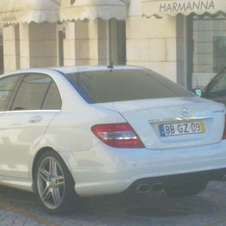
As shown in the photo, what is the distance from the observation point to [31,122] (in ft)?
23.1

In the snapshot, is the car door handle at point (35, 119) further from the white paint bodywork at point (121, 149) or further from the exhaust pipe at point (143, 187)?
the exhaust pipe at point (143, 187)

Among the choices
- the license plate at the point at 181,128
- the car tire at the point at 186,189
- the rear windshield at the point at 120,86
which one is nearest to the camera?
the license plate at the point at 181,128

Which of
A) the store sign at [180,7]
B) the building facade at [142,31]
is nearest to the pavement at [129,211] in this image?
the store sign at [180,7]

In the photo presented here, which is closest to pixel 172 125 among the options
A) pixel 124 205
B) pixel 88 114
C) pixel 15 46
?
pixel 88 114

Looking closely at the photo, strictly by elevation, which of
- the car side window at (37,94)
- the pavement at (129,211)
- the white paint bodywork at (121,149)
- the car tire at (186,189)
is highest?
the car side window at (37,94)

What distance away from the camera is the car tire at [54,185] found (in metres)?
6.57

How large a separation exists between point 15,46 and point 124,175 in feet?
56.4

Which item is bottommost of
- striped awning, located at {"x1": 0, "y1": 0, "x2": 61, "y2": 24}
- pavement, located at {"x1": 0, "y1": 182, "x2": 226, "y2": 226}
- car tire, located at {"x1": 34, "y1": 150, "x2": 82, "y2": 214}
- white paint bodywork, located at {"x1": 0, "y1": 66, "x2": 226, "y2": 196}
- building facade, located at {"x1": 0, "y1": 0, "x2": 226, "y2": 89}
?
pavement, located at {"x1": 0, "y1": 182, "x2": 226, "y2": 226}

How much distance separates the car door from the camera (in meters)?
6.95

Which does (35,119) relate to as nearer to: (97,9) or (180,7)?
(180,7)

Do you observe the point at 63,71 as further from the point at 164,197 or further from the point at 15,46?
the point at 15,46

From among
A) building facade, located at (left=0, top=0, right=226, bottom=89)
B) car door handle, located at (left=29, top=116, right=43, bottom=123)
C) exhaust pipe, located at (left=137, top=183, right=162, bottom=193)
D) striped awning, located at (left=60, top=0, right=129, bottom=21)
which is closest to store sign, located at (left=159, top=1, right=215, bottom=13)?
building facade, located at (left=0, top=0, right=226, bottom=89)

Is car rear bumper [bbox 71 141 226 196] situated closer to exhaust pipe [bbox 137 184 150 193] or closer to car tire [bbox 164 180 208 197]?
exhaust pipe [bbox 137 184 150 193]

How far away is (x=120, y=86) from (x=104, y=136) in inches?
36.8
